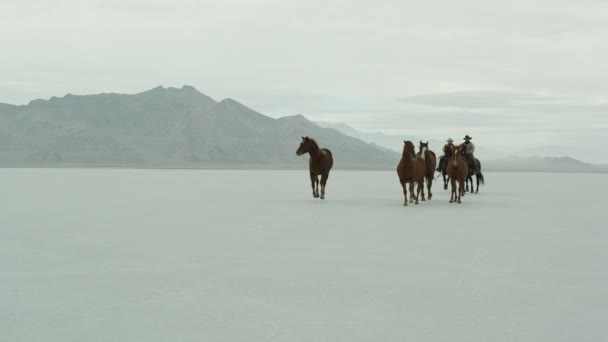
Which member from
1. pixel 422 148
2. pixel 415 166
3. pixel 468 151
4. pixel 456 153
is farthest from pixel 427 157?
pixel 468 151

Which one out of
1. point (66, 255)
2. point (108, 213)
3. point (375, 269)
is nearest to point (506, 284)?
point (375, 269)

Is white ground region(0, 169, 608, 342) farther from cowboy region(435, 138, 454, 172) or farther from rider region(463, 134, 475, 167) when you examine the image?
rider region(463, 134, 475, 167)

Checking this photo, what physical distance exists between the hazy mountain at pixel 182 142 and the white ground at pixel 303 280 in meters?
121

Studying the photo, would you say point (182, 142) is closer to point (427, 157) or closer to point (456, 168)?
point (427, 157)

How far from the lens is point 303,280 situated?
7703 mm

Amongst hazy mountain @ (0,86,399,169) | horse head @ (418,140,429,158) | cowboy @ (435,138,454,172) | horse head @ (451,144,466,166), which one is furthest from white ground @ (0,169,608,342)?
hazy mountain @ (0,86,399,169)

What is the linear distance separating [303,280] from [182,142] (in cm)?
15946

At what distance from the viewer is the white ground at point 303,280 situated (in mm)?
5656

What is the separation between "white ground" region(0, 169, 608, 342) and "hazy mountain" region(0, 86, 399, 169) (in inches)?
4761

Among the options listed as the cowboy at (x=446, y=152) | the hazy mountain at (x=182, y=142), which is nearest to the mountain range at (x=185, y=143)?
the hazy mountain at (x=182, y=142)

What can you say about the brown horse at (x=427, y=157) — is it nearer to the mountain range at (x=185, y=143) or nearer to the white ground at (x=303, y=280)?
the white ground at (x=303, y=280)

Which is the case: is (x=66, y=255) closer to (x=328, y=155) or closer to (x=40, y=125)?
(x=328, y=155)

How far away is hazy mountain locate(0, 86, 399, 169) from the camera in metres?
148

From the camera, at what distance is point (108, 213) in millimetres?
17141
